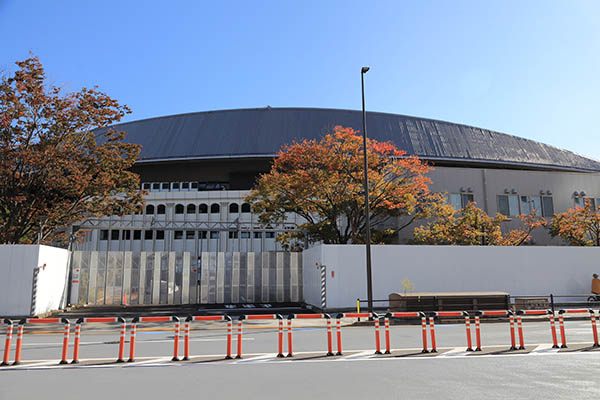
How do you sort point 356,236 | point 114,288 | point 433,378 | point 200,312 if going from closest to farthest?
point 433,378, point 200,312, point 114,288, point 356,236

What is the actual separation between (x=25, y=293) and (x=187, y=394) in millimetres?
16882

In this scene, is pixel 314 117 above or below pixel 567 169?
above

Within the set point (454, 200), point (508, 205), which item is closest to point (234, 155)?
point (454, 200)

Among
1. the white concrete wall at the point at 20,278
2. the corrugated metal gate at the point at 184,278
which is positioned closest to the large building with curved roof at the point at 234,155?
the corrugated metal gate at the point at 184,278

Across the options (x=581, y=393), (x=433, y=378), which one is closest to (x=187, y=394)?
(x=433, y=378)

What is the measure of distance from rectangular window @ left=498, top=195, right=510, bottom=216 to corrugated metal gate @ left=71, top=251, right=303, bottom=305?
22.0m

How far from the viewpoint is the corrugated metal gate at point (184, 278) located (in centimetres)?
2642

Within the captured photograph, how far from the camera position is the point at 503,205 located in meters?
41.6

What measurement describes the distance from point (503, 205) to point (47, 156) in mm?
36053

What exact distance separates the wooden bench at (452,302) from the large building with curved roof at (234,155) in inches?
1204

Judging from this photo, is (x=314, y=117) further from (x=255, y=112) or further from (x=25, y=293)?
(x=25, y=293)

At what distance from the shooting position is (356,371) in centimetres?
934

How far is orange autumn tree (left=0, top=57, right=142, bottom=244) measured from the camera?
22.2 meters

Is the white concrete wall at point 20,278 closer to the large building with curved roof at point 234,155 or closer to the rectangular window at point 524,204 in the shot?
the large building with curved roof at point 234,155
